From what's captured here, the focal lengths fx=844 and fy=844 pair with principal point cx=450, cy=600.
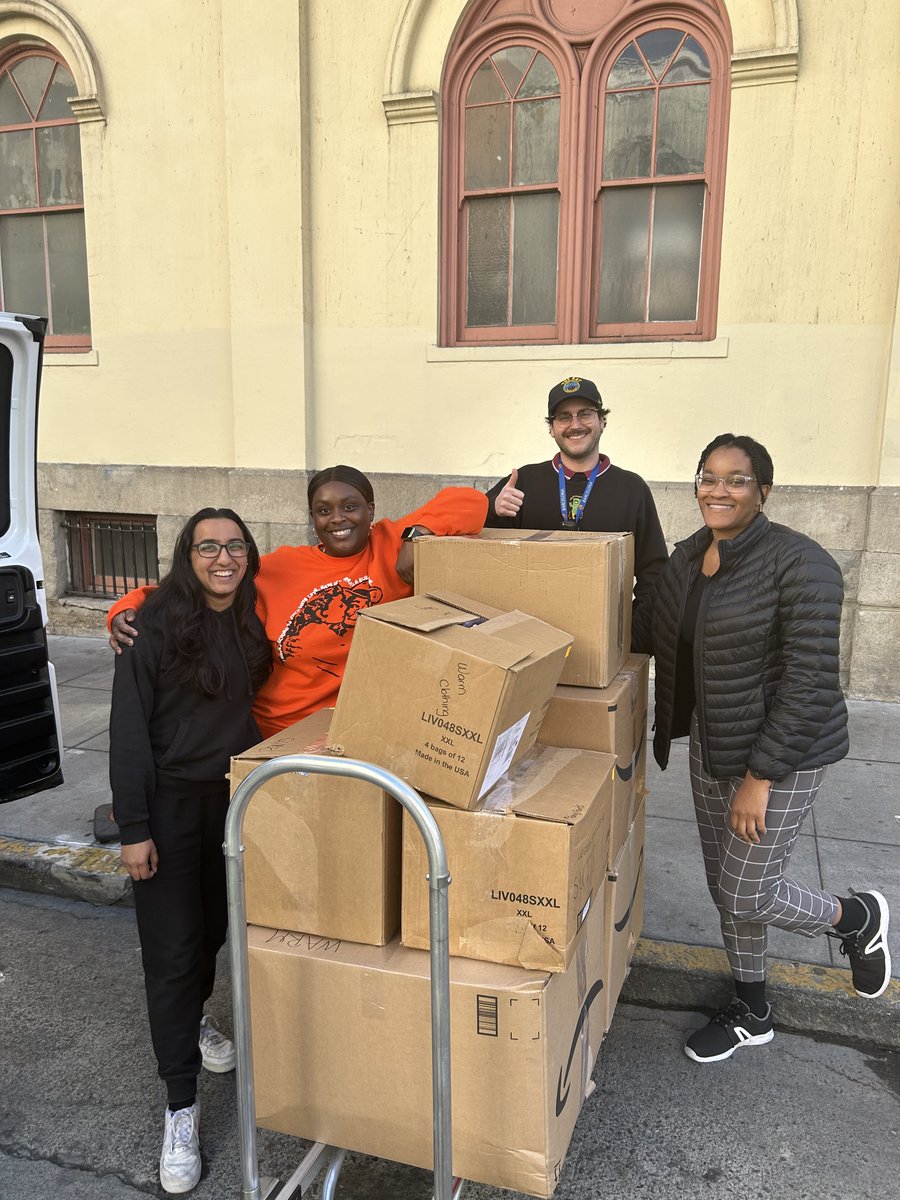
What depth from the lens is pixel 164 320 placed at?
23.3 feet

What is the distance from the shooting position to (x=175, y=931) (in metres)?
2.37

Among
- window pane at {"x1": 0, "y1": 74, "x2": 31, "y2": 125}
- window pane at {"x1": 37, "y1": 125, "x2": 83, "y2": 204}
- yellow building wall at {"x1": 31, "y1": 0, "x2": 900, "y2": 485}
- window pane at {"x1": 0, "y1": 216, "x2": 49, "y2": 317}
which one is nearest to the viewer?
yellow building wall at {"x1": 31, "y1": 0, "x2": 900, "y2": 485}

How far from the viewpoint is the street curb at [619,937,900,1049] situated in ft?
9.32

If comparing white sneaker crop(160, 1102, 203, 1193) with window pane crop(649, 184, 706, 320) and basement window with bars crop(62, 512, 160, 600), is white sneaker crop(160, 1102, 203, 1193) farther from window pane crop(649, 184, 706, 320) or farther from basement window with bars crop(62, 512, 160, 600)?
basement window with bars crop(62, 512, 160, 600)

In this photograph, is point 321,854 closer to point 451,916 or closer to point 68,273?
point 451,916

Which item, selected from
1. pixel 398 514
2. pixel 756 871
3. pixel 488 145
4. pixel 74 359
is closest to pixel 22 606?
pixel 756 871

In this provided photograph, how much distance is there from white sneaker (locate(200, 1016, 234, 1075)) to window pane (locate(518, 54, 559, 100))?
6244 millimetres

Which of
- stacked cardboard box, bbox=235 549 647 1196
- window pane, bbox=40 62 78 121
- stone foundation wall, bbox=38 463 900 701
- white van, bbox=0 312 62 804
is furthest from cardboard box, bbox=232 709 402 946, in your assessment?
window pane, bbox=40 62 78 121

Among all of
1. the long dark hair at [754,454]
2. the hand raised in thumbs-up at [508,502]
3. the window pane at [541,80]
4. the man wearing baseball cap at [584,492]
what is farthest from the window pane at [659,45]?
the long dark hair at [754,454]

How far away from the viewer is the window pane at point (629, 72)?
5867 mm

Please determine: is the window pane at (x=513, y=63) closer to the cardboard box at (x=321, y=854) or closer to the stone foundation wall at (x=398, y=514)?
the stone foundation wall at (x=398, y=514)

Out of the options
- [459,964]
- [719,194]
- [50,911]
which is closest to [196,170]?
[719,194]

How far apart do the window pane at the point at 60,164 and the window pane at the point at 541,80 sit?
396 cm

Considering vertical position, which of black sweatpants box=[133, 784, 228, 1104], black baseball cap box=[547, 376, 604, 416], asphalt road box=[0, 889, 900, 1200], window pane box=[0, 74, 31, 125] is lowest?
asphalt road box=[0, 889, 900, 1200]
